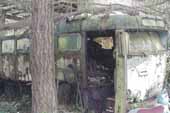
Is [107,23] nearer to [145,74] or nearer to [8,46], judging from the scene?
[145,74]

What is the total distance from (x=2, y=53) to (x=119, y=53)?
552 cm

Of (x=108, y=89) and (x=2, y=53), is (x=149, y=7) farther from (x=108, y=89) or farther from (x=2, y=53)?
(x=2, y=53)

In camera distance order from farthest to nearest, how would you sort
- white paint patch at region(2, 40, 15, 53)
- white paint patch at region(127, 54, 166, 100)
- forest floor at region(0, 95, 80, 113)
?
white paint patch at region(2, 40, 15, 53) < forest floor at region(0, 95, 80, 113) < white paint patch at region(127, 54, 166, 100)

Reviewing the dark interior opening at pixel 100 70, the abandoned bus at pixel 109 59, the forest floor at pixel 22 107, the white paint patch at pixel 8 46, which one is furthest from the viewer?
the white paint patch at pixel 8 46

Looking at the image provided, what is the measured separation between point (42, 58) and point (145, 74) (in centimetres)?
266

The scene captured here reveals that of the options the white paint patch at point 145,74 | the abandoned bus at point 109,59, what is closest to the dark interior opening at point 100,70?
the abandoned bus at point 109,59

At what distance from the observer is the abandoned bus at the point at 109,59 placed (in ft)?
24.2

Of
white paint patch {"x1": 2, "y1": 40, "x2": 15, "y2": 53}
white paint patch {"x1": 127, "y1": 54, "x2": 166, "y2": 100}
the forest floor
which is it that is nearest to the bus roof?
white paint patch {"x1": 127, "y1": 54, "x2": 166, "y2": 100}

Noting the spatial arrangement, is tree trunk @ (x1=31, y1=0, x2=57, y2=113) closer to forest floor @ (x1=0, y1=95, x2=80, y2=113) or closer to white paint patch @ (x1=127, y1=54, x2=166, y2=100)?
forest floor @ (x1=0, y1=95, x2=80, y2=113)

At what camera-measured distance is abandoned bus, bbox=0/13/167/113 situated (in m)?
7.38

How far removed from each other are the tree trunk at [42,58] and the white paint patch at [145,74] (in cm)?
186

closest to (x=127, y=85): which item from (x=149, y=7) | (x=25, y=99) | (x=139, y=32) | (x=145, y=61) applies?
(x=145, y=61)

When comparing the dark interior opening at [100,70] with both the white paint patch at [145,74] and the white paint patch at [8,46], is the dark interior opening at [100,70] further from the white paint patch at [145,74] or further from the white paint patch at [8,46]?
the white paint patch at [8,46]

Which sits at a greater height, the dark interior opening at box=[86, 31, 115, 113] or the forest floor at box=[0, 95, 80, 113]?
the dark interior opening at box=[86, 31, 115, 113]
